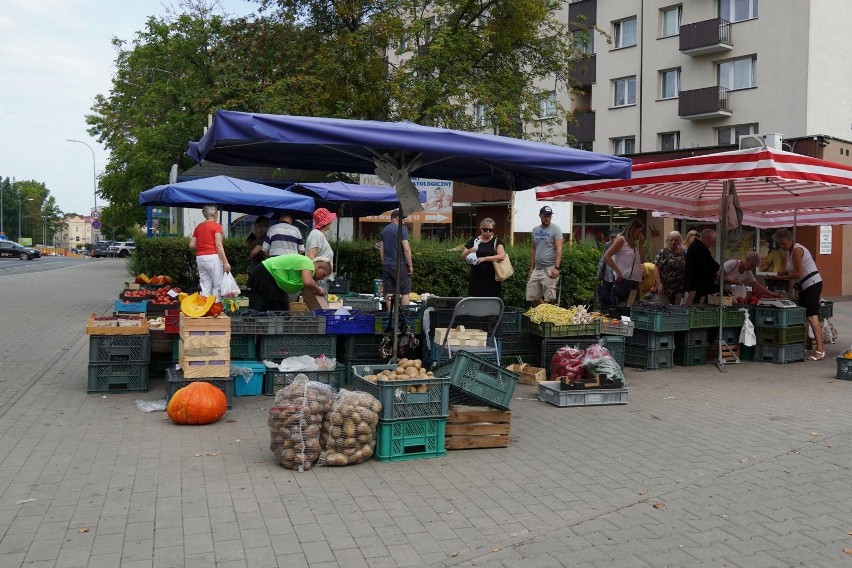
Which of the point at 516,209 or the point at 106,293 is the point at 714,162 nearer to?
the point at 516,209

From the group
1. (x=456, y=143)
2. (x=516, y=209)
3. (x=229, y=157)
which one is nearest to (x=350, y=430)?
(x=456, y=143)

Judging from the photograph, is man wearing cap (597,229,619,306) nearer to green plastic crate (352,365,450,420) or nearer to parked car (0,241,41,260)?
green plastic crate (352,365,450,420)

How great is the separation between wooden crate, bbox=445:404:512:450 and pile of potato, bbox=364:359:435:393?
1.31 ft

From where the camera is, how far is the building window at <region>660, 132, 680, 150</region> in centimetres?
3216

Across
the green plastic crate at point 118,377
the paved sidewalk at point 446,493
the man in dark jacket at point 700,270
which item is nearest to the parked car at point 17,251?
the paved sidewalk at point 446,493

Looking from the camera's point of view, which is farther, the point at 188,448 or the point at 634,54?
the point at 634,54

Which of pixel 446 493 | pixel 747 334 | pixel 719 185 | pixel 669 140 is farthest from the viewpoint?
pixel 669 140

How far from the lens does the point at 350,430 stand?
561 cm

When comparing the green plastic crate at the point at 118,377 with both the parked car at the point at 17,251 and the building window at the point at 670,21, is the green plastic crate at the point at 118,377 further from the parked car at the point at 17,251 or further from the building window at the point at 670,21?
the parked car at the point at 17,251

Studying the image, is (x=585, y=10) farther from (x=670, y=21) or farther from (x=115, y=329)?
(x=115, y=329)

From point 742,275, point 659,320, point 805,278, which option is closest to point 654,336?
point 659,320

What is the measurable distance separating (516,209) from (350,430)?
11813mm

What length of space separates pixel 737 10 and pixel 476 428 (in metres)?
29.1

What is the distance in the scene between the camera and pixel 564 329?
365 inches
